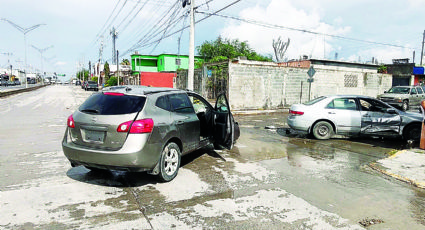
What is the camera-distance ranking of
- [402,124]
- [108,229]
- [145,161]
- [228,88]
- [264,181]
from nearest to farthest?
[108,229] < [145,161] < [264,181] < [402,124] < [228,88]

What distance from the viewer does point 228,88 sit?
56.2 feet

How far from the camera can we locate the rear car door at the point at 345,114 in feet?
28.6

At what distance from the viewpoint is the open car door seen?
6.23 metres

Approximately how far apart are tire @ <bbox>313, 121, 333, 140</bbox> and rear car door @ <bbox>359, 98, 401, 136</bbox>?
3.21 feet

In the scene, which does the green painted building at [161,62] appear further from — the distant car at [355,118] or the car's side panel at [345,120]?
the car's side panel at [345,120]

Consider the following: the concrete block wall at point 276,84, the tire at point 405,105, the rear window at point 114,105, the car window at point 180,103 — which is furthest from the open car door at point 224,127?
the tire at point 405,105

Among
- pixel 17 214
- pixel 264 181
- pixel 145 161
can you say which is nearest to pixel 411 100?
pixel 264 181

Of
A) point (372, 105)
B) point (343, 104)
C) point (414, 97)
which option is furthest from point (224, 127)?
point (414, 97)

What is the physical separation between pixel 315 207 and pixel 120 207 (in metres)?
2.79

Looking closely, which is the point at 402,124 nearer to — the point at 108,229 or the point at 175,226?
the point at 175,226

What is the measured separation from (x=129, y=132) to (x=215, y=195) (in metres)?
1.67

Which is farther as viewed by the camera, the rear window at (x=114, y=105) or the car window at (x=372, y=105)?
the car window at (x=372, y=105)

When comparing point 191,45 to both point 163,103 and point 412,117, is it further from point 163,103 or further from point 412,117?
point 163,103

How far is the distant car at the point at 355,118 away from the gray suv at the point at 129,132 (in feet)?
16.8
